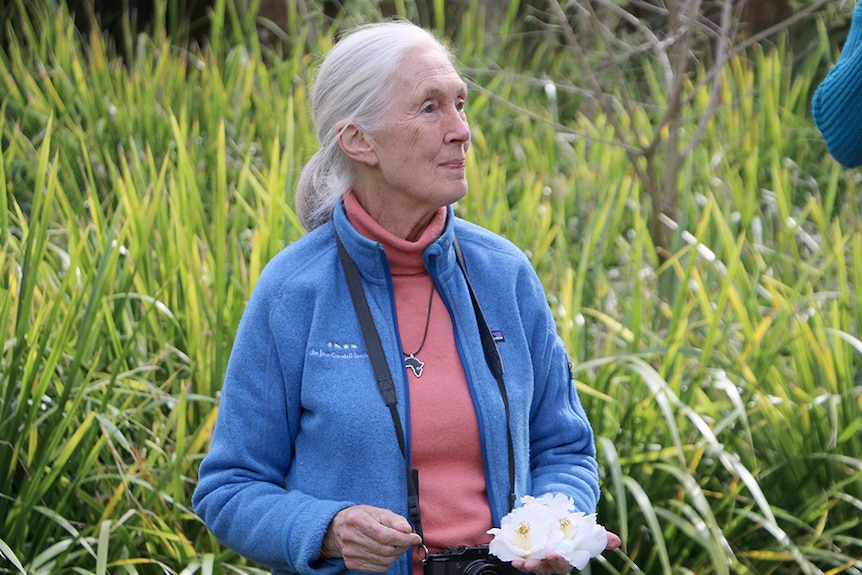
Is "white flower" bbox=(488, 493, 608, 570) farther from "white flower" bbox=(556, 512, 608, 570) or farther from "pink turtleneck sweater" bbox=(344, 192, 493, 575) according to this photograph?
"pink turtleneck sweater" bbox=(344, 192, 493, 575)

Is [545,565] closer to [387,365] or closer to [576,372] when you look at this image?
[387,365]

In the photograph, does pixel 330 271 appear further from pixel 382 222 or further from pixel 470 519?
pixel 470 519

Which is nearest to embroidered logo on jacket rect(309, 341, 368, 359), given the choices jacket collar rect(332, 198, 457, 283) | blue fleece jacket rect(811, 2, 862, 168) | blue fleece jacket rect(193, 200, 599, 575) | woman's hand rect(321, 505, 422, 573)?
blue fleece jacket rect(193, 200, 599, 575)

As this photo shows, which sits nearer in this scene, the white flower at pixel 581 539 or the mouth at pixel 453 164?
the white flower at pixel 581 539

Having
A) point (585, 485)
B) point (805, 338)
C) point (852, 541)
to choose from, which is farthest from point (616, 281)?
point (585, 485)

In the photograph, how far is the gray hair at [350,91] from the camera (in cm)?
192

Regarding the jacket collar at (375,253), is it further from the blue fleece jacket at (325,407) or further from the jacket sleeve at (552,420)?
the jacket sleeve at (552,420)

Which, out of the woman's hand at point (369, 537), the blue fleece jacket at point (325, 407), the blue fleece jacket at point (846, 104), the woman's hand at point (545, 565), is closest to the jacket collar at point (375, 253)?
the blue fleece jacket at point (325, 407)

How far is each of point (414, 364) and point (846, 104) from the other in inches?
36.1

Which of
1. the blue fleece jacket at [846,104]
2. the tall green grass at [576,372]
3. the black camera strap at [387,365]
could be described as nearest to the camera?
the black camera strap at [387,365]

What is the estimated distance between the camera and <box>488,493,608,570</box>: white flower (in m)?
1.66

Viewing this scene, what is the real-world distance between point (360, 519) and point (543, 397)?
1.58 ft

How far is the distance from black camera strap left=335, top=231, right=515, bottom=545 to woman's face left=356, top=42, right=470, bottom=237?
0.42ft

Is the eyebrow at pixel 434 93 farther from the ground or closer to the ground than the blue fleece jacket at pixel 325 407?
farther from the ground
